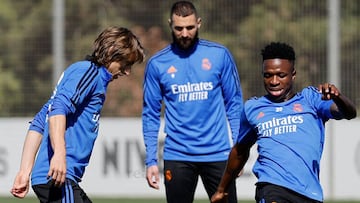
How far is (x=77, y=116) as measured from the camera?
6.68 meters

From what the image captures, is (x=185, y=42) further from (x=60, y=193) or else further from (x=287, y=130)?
(x=60, y=193)

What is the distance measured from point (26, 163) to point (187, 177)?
2.49 m

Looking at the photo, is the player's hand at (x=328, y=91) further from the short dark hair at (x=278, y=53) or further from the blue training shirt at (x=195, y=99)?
the blue training shirt at (x=195, y=99)

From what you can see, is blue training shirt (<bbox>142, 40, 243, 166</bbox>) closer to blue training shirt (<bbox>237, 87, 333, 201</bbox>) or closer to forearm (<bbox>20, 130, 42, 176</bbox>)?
blue training shirt (<bbox>237, 87, 333, 201</bbox>)

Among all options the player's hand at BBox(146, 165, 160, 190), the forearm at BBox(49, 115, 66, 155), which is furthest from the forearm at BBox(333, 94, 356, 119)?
the player's hand at BBox(146, 165, 160, 190)

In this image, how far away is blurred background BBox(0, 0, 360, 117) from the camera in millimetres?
16047

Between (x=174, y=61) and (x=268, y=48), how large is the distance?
2076 millimetres

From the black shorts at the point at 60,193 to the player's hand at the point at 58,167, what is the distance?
0.86 ft

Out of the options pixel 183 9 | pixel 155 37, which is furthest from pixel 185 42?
pixel 155 37

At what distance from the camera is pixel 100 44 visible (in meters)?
6.76

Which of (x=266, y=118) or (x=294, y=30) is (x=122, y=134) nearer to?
(x=294, y=30)

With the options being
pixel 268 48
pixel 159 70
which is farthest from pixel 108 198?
pixel 268 48

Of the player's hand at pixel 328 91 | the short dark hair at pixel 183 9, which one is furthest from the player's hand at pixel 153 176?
the player's hand at pixel 328 91

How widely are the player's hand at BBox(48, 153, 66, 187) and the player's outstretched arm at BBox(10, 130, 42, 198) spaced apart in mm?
385
